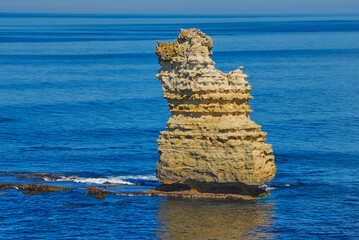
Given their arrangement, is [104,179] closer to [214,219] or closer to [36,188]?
[36,188]

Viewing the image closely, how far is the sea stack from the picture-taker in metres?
39.3

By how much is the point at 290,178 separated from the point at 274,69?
299 ft

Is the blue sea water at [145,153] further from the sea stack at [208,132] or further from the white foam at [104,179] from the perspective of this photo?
the sea stack at [208,132]

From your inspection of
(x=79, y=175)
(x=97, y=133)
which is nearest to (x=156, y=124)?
(x=97, y=133)

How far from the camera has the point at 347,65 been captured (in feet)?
480

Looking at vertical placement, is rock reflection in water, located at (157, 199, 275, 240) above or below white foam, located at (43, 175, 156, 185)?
below

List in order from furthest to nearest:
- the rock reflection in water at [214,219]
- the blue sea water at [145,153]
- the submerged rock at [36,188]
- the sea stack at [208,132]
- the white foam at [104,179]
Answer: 1. the white foam at [104,179]
2. the submerged rock at [36,188]
3. the sea stack at [208,132]
4. the blue sea water at [145,153]
5. the rock reflection in water at [214,219]

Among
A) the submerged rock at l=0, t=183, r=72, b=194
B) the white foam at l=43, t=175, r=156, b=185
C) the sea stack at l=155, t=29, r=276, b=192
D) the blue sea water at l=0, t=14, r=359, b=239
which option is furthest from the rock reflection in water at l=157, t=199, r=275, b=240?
the white foam at l=43, t=175, r=156, b=185

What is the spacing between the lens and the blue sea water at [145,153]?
118ft

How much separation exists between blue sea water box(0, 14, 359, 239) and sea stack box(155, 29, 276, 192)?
132cm

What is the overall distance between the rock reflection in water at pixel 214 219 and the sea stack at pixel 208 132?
4.19 ft

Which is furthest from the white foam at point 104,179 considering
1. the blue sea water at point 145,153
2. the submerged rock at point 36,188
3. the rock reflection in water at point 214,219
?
the rock reflection in water at point 214,219

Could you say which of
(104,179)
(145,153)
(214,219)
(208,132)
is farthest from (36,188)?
(145,153)

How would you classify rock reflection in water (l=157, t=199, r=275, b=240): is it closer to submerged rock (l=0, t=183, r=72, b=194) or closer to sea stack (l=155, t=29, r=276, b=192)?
sea stack (l=155, t=29, r=276, b=192)
